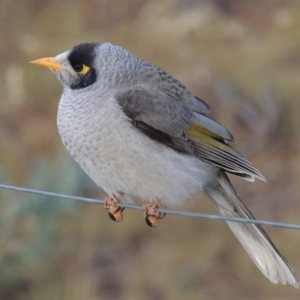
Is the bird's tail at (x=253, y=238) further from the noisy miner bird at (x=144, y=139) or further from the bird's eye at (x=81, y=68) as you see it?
the bird's eye at (x=81, y=68)

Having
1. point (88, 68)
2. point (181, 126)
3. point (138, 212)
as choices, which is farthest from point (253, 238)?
point (138, 212)

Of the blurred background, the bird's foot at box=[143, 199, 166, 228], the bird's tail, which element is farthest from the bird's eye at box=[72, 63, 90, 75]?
the blurred background

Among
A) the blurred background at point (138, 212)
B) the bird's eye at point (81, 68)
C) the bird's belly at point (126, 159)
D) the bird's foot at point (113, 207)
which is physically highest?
the bird's eye at point (81, 68)

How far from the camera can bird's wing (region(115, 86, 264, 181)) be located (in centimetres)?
507

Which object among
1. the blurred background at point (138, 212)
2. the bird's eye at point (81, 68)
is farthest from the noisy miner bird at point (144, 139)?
the blurred background at point (138, 212)

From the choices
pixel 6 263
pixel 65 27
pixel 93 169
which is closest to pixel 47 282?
pixel 6 263

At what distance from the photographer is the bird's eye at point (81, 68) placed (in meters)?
5.20

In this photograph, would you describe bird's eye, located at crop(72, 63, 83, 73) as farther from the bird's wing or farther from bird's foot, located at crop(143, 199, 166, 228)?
bird's foot, located at crop(143, 199, 166, 228)

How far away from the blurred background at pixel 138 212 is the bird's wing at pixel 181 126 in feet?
8.10

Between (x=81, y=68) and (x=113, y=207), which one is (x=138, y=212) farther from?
(x=81, y=68)

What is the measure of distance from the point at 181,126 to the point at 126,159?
56cm

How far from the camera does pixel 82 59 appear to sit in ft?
17.0

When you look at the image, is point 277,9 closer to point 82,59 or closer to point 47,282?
point 47,282

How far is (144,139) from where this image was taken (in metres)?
5.03
